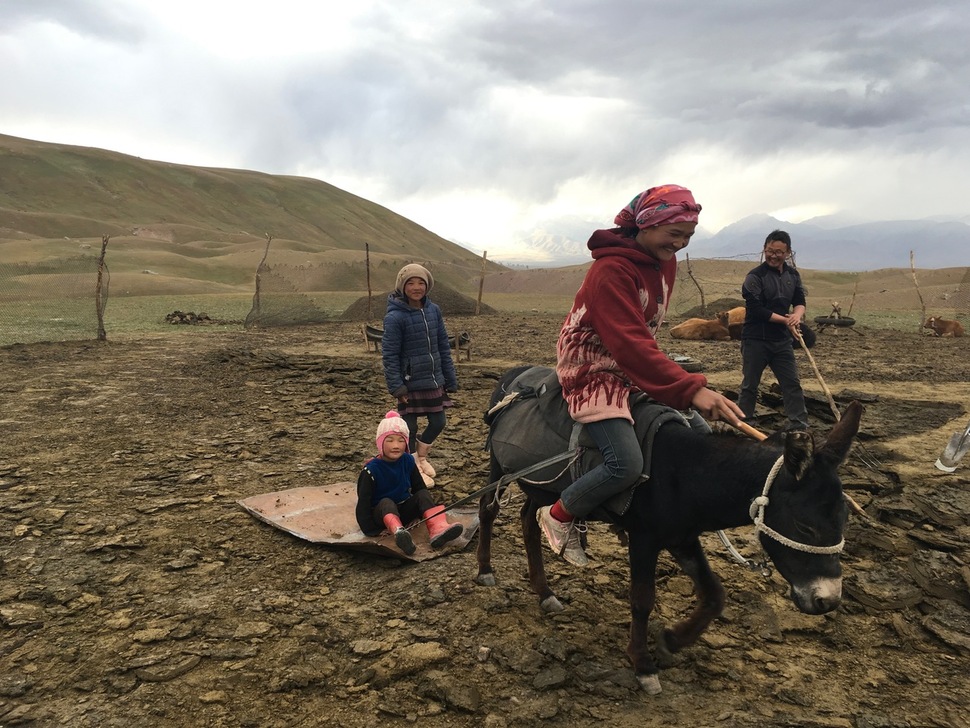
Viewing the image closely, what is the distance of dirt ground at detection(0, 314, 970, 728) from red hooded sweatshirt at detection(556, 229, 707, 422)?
4.52 ft

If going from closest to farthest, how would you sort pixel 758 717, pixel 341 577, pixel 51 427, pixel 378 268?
pixel 758 717
pixel 341 577
pixel 51 427
pixel 378 268

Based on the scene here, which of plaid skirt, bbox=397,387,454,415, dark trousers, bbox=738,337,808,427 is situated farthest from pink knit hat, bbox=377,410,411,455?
dark trousers, bbox=738,337,808,427

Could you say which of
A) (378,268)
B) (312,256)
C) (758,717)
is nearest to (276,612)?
(758,717)

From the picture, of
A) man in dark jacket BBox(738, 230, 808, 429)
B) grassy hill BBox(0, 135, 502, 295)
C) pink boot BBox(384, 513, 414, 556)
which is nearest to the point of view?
pink boot BBox(384, 513, 414, 556)

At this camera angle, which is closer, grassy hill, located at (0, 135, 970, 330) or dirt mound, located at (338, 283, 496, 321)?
dirt mound, located at (338, 283, 496, 321)

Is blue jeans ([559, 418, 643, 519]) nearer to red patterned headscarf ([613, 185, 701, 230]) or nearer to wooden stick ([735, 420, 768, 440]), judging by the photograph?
wooden stick ([735, 420, 768, 440])

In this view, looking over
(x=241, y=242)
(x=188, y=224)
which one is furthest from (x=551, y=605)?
(x=188, y=224)

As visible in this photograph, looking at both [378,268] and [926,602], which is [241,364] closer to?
[926,602]

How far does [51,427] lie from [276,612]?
5.23m

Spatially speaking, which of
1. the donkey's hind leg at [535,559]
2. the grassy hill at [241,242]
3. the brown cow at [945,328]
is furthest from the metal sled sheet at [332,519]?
the brown cow at [945,328]

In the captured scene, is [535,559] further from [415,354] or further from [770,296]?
[770,296]

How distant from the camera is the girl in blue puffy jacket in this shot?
537 centimetres

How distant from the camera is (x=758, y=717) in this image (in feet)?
8.91

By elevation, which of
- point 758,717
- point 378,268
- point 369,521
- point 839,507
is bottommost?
point 758,717
